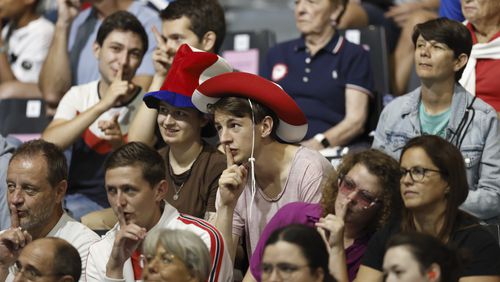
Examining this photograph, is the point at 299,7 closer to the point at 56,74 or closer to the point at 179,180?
the point at 56,74

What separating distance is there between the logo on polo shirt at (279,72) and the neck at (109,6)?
1171 millimetres

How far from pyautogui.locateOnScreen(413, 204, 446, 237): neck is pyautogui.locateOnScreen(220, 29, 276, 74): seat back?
3015 millimetres

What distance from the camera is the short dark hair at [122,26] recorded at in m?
6.84

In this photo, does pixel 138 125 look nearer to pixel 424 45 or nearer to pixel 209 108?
pixel 209 108

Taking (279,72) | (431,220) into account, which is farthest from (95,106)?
(431,220)

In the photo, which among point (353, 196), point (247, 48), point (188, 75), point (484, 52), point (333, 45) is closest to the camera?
point (353, 196)

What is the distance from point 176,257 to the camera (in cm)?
450

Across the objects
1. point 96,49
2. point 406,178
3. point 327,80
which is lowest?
point 406,178

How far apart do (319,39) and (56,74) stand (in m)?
1.66

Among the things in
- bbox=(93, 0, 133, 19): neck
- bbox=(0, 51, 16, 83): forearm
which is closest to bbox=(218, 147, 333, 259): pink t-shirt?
bbox=(93, 0, 133, 19): neck

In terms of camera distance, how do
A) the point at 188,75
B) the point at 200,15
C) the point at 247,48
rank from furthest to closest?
the point at 247,48, the point at 200,15, the point at 188,75

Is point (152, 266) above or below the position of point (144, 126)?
below

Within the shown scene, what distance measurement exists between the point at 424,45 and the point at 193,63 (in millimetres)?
1117

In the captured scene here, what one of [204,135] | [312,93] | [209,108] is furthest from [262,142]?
[312,93]
